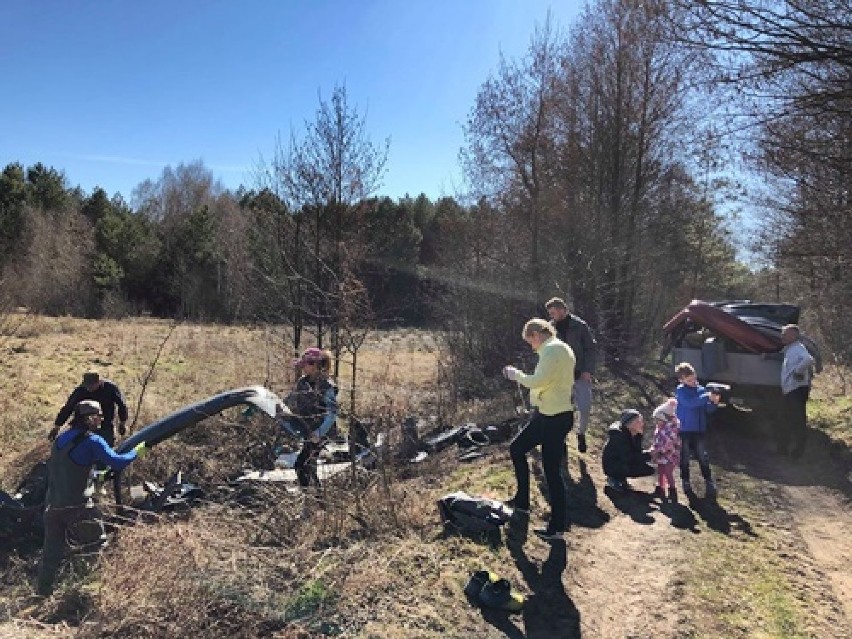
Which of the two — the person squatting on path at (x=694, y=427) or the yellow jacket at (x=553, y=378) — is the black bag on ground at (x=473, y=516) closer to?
the yellow jacket at (x=553, y=378)

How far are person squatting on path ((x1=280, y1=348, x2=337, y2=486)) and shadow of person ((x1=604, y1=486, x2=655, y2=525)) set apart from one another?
3068 mm

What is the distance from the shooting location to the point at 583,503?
6758 mm

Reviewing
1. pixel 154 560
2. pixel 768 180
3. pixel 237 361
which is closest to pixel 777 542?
pixel 154 560

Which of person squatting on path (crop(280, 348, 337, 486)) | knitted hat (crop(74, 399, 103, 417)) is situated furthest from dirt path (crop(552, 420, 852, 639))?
knitted hat (crop(74, 399, 103, 417))

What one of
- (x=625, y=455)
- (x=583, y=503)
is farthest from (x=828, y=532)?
(x=583, y=503)

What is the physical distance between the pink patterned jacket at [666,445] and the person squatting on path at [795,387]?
2.64 m

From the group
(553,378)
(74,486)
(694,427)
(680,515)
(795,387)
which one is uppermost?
(553,378)

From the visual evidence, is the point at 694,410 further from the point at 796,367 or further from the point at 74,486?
the point at 74,486

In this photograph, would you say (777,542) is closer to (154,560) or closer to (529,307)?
(154,560)

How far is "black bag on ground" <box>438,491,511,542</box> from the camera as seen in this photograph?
548cm

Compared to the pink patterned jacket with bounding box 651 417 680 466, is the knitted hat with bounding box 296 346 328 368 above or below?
above

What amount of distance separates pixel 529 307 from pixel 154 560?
513 inches

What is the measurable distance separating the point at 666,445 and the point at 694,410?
543 mm

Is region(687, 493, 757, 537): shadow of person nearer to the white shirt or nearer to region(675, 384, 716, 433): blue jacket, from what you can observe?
region(675, 384, 716, 433): blue jacket
